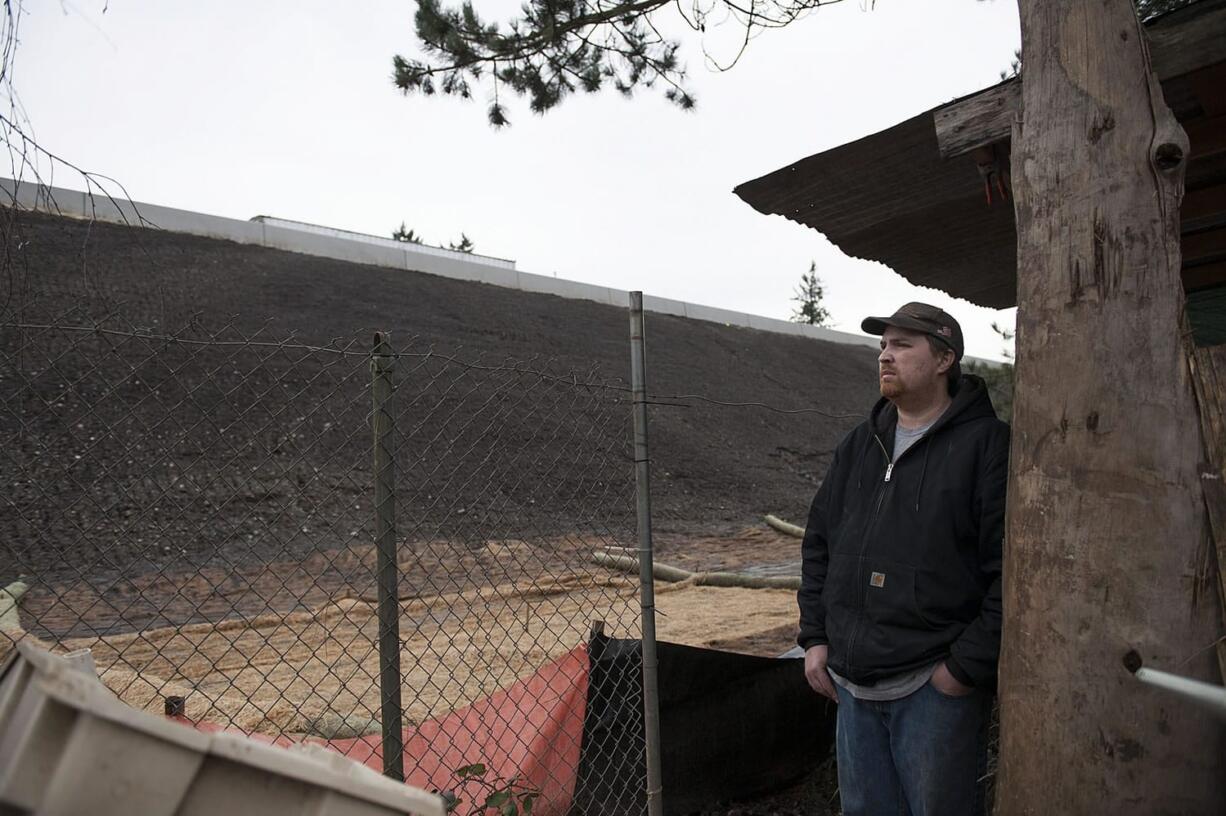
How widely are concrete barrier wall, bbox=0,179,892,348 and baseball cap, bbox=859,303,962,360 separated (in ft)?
56.2

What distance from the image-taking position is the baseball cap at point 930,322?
254cm

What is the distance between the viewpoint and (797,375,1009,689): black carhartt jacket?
2287mm

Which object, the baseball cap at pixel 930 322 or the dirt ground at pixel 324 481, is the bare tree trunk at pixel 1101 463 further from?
the dirt ground at pixel 324 481

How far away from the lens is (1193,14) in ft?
7.72

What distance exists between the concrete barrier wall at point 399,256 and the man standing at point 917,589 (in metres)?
17.2

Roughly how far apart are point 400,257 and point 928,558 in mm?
24657

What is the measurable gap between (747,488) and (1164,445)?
586 inches

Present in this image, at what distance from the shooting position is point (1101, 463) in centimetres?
196

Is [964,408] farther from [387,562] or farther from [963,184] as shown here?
[387,562]

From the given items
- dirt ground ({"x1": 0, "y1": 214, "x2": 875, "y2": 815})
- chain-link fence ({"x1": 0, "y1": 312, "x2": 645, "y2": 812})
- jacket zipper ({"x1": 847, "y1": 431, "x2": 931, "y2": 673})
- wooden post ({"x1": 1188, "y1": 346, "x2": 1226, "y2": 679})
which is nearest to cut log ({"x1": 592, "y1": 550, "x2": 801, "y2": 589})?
dirt ground ({"x1": 0, "y1": 214, "x2": 875, "y2": 815})

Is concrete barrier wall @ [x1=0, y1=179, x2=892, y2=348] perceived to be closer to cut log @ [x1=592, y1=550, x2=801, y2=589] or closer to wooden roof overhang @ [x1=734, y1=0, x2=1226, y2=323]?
cut log @ [x1=592, y1=550, x2=801, y2=589]

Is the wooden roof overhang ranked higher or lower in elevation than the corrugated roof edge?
lower

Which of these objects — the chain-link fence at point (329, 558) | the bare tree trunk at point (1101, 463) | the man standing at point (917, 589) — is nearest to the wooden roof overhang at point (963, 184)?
the bare tree trunk at point (1101, 463)

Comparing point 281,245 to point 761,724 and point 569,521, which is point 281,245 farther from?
point 761,724
